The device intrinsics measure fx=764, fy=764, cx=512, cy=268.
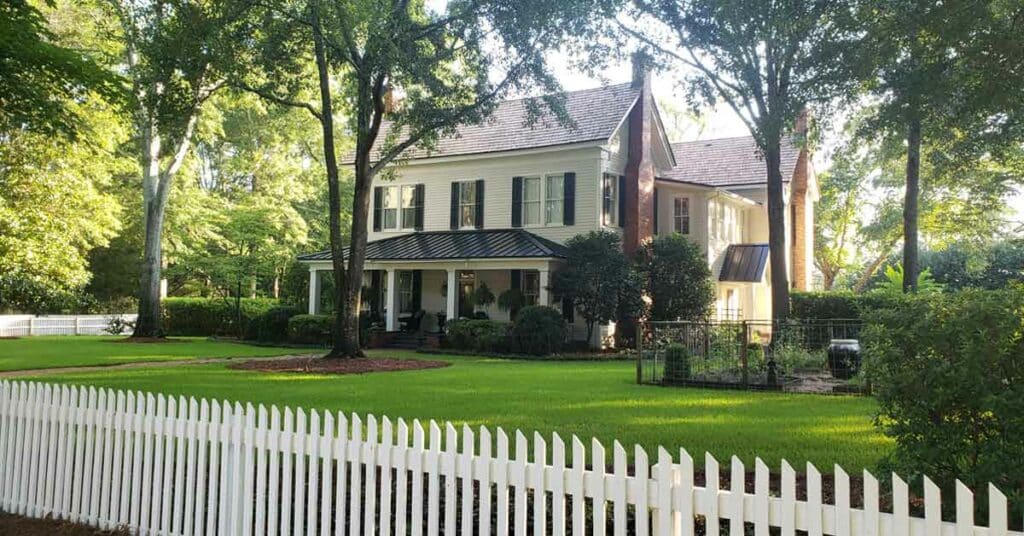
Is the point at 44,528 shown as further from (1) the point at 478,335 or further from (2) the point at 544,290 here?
(2) the point at 544,290

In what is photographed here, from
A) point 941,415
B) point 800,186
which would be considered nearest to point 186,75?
point 941,415

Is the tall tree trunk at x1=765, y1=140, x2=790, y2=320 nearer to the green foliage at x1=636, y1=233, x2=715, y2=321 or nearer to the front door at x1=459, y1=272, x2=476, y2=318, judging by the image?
the green foliage at x1=636, y1=233, x2=715, y2=321

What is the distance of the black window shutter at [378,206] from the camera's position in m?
30.9

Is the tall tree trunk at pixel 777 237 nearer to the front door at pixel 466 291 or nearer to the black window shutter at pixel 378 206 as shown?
the front door at pixel 466 291

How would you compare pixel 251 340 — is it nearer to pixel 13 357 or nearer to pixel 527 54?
pixel 13 357

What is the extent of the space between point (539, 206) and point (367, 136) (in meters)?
8.84

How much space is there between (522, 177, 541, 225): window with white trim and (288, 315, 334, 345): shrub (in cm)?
768

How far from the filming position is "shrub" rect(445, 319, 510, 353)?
23312 millimetres

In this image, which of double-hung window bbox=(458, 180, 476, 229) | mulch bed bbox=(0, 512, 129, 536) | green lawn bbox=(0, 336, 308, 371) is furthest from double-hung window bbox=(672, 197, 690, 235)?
mulch bed bbox=(0, 512, 129, 536)

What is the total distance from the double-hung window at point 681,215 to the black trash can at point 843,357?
49.5ft

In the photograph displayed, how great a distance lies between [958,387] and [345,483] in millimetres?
3597

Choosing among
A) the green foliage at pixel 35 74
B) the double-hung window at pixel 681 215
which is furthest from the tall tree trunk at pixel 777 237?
the green foliage at pixel 35 74

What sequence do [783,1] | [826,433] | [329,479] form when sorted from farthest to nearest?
[783,1], [826,433], [329,479]

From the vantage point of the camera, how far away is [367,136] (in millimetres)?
19781
